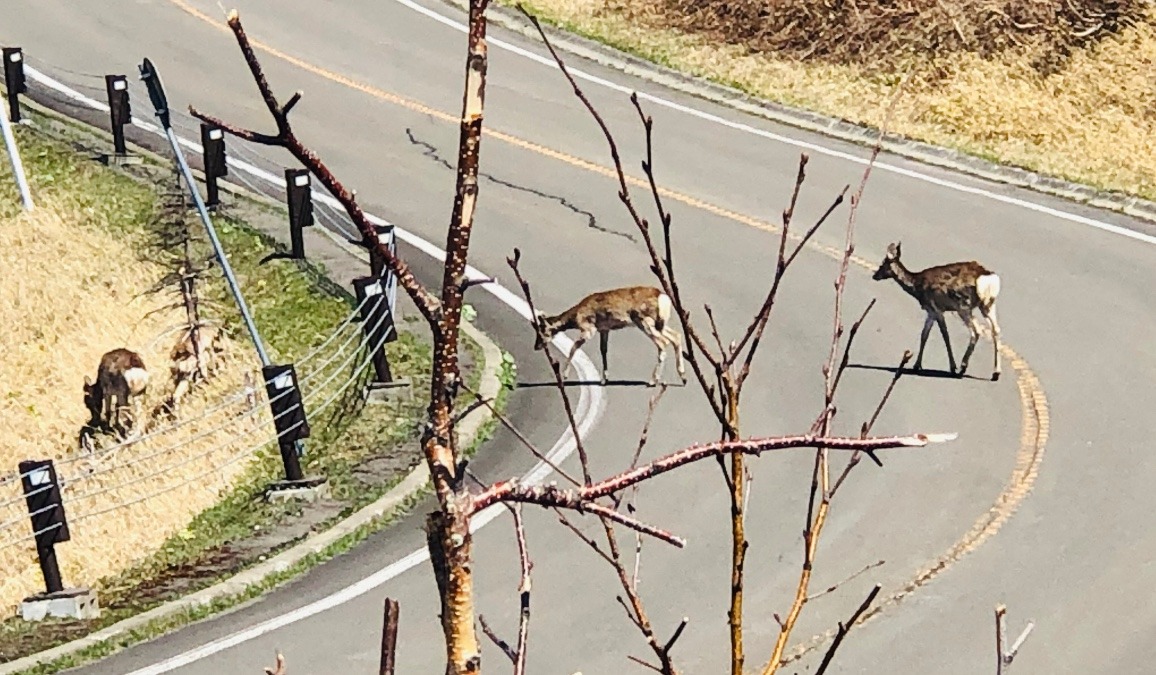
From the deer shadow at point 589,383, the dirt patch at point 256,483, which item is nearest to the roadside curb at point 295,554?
the dirt patch at point 256,483

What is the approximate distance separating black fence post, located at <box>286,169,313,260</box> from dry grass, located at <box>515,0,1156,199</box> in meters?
7.28

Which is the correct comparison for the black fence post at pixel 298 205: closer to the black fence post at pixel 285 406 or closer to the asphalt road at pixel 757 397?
the asphalt road at pixel 757 397

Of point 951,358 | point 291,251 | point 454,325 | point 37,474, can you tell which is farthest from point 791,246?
point 454,325

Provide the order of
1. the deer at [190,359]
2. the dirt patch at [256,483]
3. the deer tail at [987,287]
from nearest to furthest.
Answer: the dirt patch at [256,483] < the deer tail at [987,287] < the deer at [190,359]

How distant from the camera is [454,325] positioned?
7.97 feet

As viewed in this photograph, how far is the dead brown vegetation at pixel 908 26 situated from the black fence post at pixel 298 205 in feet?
29.8

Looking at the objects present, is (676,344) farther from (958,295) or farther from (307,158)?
(307,158)

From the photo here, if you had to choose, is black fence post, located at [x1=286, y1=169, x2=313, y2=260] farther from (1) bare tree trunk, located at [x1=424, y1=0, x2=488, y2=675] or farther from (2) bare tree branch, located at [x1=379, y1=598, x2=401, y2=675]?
(1) bare tree trunk, located at [x1=424, y1=0, x2=488, y2=675]

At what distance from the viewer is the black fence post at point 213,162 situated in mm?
19312

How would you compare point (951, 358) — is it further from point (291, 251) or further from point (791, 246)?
point (291, 251)

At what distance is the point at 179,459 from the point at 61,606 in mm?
2965

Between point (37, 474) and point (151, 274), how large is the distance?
7462 millimetres

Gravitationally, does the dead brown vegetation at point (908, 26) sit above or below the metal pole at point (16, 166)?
above

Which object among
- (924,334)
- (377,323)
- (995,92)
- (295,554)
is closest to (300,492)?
(295,554)
